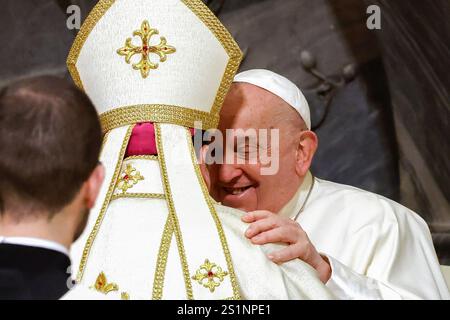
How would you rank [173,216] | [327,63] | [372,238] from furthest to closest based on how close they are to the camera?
1. [327,63]
2. [372,238]
3. [173,216]

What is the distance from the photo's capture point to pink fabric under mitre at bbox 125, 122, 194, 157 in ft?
9.02

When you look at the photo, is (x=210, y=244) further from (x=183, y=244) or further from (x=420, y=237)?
(x=420, y=237)

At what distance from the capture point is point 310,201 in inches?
153

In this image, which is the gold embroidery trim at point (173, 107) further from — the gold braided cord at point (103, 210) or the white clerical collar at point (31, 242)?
the white clerical collar at point (31, 242)

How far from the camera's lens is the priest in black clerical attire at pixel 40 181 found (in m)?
2.03

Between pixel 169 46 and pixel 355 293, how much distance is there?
98 centimetres

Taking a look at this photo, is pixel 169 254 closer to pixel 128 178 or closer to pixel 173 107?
pixel 128 178

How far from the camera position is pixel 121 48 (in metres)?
2.86

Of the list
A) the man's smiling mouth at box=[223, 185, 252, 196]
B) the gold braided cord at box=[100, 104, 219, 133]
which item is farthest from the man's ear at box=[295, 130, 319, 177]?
the gold braided cord at box=[100, 104, 219, 133]

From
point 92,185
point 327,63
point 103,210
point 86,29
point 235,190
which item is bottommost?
point 235,190

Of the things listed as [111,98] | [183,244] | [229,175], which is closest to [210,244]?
[183,244]

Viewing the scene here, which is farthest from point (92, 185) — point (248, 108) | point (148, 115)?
point (248, 108)

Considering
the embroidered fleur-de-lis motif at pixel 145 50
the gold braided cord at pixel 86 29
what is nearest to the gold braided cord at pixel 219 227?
the embroidered fleur-de-lis motif at pixel 145 50

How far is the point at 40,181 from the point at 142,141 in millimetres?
731
